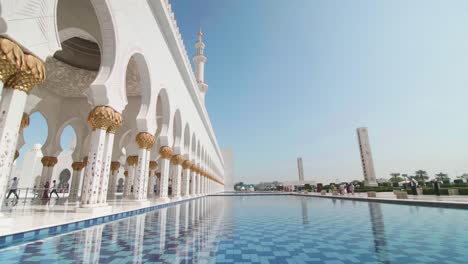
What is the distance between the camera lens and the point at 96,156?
512cm

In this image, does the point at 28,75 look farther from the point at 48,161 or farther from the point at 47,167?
the point at 47,167

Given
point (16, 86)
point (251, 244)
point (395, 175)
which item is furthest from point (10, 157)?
point (395, 175)

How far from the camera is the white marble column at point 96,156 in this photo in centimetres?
494

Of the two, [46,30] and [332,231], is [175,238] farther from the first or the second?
[46,30]

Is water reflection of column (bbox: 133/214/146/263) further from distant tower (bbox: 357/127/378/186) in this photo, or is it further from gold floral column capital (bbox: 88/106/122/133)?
distant tower (bbox: 357/127/378/186)

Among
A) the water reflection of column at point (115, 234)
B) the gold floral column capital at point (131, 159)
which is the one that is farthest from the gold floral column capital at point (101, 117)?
the gold floral column capital at point (131, 159)

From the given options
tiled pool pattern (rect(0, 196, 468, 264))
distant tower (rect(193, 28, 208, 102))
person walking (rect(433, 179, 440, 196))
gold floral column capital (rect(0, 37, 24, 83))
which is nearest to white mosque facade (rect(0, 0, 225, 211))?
gold floral column capital (rect(0, 37, 24, 83))

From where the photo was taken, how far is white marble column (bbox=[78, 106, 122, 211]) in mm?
4941

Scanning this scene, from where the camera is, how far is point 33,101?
9.91m

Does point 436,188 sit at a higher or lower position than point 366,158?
lower

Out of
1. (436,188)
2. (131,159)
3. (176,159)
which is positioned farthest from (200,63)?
(436,188)

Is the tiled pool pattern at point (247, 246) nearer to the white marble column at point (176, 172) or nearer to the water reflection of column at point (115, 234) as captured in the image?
the water reflection of column at point (115, 234)

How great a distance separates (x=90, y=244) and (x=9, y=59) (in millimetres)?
2724

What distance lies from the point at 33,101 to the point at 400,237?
1356cm
